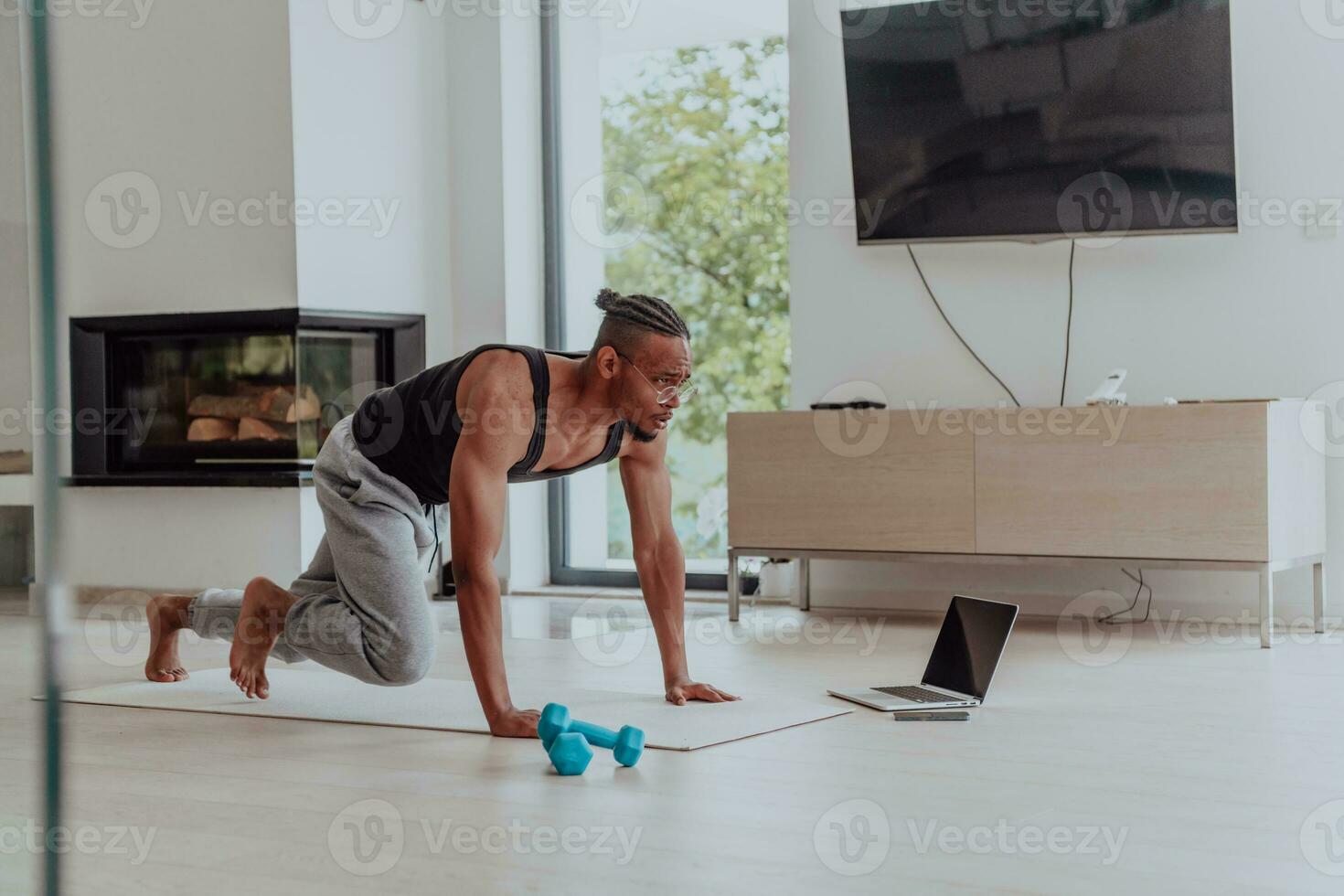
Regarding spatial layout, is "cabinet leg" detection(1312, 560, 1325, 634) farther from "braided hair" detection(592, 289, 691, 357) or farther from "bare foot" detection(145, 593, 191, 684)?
"bare foot" detection(145, 593, 191, 684)

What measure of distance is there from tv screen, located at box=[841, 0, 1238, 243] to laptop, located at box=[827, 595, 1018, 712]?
169cm

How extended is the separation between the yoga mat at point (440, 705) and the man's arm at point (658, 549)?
109 mm

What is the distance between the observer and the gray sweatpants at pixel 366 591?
2.74 meters

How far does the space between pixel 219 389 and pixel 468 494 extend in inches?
112

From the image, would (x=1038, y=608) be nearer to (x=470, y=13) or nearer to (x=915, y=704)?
(x=915, y=704)

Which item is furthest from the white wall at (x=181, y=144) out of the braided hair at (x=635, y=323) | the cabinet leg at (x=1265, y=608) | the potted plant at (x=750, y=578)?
the cabinet leg at (x=1265, y=608)

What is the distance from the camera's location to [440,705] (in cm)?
295

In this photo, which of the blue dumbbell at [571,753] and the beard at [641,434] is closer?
the blue dumbbell at [571,753]

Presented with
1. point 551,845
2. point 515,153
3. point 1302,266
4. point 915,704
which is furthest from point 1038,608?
point 551,845

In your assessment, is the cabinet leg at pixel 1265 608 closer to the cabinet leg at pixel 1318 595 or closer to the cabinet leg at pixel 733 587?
the cabinet leg at pixel 1318 595

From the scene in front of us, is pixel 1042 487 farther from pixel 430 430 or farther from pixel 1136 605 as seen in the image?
pixel 430 430

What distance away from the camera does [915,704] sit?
2826 mm

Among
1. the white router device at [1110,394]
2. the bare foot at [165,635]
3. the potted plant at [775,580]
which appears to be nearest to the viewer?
the bare foot at [165,635]

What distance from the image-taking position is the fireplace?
489cm
